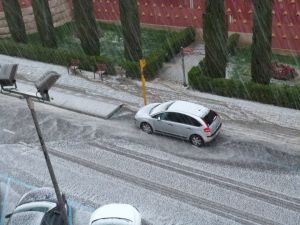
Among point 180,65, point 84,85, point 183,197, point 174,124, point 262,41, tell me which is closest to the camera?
point 183,197

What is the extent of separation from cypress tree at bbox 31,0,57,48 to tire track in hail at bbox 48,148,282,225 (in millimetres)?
11311

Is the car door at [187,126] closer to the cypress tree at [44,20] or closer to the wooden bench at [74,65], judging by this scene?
the wooden bench at [74,65]

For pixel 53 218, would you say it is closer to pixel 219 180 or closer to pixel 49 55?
pixel 219 180

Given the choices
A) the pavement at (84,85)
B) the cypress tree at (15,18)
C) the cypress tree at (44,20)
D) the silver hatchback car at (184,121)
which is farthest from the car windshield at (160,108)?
the cypress tree at (15,18)

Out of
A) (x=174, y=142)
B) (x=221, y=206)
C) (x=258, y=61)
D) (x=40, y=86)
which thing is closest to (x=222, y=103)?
(x=258, y=61)

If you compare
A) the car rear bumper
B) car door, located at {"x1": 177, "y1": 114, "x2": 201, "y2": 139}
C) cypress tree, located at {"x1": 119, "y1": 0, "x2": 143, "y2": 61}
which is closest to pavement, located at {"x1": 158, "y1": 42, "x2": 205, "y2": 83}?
cypress tree, located at {"x1": 119, "y1": 0, "x2": 143, "y2": 61}

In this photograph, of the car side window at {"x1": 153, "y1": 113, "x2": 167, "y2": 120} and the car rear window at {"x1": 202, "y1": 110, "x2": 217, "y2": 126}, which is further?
the car side window at {"x1": 153, "y1": 113, "x2": 167, "y2": 120}

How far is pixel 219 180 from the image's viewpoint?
666 inches

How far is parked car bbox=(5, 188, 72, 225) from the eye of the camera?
1428 centimetres

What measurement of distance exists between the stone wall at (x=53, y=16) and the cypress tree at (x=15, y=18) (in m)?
3.28

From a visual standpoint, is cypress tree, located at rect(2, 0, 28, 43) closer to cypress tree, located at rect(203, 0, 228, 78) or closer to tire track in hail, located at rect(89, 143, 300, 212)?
cypress tree, located at rect(203, 0, 228, 78)

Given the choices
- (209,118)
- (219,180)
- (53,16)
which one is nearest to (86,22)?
(53,16)

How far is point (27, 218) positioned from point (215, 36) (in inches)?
493

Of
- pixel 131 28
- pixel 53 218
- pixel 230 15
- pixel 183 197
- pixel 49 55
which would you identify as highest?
pixel 131 28
